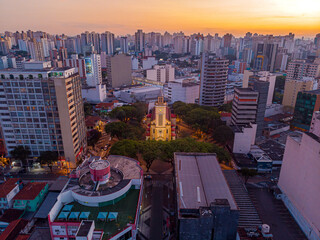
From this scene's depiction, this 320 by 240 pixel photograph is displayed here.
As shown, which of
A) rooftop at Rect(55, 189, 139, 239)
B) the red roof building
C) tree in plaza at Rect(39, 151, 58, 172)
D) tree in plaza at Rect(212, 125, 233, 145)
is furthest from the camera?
tree in plaza at Rect(212, 125, 233, 145)

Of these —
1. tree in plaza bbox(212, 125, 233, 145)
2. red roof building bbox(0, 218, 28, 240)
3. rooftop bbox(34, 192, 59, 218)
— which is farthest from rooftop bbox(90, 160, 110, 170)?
tree in plaza bbox(212, 125, 233, 145)

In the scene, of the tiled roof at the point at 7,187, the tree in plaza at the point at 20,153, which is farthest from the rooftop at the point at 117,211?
the tree in plaza at the point at 20,153

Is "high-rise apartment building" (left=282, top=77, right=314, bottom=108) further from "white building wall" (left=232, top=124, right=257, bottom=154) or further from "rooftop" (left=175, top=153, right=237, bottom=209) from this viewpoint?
"rooftop" (left=175, top=153, right=237, bottom=209)

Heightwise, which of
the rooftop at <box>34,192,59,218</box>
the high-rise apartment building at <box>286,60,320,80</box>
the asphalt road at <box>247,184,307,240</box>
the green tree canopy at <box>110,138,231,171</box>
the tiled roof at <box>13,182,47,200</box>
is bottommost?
the asphalt road at <box>247,184,307,240</box>

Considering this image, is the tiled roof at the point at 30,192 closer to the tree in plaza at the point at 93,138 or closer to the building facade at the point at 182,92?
the tree in plaza at the point at 93,138

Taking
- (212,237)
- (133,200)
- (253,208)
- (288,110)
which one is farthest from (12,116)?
(288,110)

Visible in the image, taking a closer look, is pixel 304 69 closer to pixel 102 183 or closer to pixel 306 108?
pixel 306 108

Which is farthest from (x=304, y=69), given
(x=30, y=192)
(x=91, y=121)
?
(x=30, y=192)
